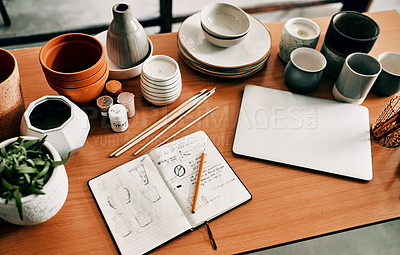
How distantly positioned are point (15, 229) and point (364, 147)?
0.90 metres

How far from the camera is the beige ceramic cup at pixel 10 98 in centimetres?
77

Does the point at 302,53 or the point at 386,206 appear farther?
the point at 302,53

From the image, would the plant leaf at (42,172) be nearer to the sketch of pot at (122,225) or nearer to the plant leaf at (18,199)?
the plant leaf at (18,199)

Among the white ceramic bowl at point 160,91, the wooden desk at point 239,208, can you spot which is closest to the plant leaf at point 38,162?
the wooden desk at point 239,208

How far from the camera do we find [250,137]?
0.94 m

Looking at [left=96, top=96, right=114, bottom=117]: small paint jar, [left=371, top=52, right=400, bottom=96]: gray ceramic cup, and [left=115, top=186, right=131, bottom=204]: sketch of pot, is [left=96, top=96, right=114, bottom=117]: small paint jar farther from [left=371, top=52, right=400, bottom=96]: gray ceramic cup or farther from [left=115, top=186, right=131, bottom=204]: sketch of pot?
[left=371, top=52, right=400, bottom=96]: gray ceramic cup

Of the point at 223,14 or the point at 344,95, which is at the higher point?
the point at 223,14

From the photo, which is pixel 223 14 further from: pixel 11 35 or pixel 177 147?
pixel 11 35

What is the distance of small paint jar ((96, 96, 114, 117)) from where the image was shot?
92 centimetres

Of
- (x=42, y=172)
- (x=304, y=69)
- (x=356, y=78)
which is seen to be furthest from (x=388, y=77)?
(x=42, y=172)

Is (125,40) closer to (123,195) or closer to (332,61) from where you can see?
(123,195)

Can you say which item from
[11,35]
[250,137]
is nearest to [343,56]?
[250,137]

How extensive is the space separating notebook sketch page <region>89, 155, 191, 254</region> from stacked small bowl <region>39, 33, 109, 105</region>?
8.7 inches

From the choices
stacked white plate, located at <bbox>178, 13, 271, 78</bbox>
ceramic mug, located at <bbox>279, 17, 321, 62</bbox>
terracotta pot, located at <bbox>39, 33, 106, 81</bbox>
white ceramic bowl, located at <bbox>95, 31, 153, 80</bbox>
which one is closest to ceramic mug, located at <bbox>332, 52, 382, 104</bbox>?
ceramic mug, located at <bbox>279, 17, 321, 62</bbox>
